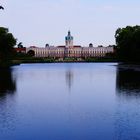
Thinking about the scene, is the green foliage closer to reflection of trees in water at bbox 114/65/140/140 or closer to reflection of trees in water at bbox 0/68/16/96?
reflection of trees in water at bbox 0/68/16/96

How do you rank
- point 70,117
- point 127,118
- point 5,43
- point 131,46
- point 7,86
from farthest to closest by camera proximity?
1. point 5,43
2. point 131,46
3. point 7,86
4. point 70,117
5. point 127,118

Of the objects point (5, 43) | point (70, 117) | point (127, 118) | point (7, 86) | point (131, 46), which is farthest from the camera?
point (5, 43)

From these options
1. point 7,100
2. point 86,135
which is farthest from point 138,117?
point 7,100

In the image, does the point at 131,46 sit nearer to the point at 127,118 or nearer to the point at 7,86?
the point at 7,86

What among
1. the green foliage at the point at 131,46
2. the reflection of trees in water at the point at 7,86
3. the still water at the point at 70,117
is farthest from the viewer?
the green foliage at the point at 131,46

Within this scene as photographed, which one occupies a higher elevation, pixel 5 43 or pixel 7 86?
pixel 5 43

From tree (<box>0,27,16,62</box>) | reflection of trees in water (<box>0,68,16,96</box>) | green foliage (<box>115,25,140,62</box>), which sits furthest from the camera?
tree (<box>0,27,16,62</box>)

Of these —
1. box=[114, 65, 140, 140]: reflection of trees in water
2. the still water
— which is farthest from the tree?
box=[114, 65, 140, 140]: reflection of trees in water

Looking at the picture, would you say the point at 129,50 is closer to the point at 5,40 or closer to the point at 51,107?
the point at 5,40

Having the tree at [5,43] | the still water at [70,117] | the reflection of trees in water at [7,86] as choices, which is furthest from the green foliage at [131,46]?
the still water at [70,117]

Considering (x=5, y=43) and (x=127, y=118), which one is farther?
(x=5, y=43)

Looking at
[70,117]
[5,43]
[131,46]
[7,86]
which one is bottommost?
[7,86]

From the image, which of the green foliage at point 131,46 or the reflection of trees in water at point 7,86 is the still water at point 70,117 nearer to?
the reflection of trees in water at point 7,86

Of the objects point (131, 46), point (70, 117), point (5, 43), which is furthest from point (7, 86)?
point (5, 43)
